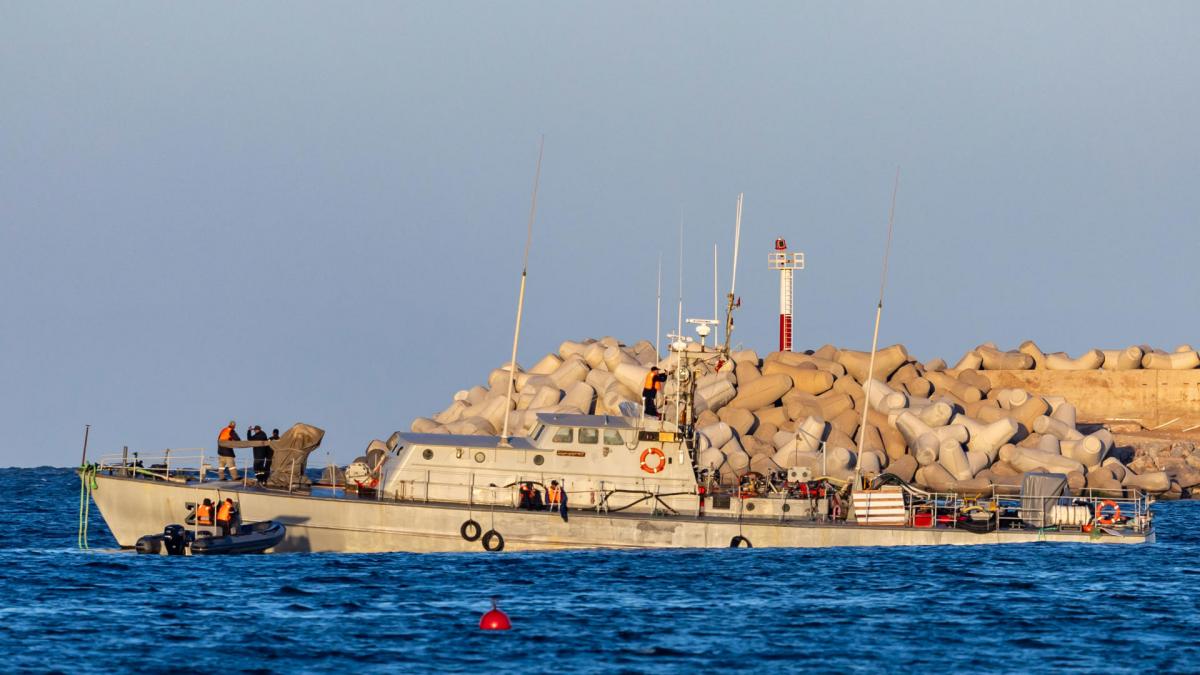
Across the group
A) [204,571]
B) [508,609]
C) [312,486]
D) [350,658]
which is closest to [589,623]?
[508,609]

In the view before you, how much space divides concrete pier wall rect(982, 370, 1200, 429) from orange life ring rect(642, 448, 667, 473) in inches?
1595

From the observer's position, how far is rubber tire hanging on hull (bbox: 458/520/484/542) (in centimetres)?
3084

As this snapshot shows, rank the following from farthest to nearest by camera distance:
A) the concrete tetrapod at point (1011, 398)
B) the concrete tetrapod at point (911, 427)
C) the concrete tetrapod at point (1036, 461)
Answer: the concrete tetrapod at point (1011, 398)
the concrete tetrapod at point (911, 427)
the concrete tetrapod at point (1036, 461)

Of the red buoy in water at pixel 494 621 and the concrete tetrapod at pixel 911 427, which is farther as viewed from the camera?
the concrete tetrapod at pixel 911 427

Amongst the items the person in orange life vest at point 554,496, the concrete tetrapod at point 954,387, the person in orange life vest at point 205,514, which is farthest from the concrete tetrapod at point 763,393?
the person in orange life vest at point 205,514

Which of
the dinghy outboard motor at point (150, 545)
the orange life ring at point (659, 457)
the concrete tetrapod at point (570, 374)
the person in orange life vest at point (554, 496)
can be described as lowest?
the dinghy outboard motor at point (150, 545)

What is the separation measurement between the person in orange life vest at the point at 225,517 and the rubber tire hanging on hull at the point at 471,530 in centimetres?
426

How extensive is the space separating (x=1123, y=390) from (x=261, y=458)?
46939mm

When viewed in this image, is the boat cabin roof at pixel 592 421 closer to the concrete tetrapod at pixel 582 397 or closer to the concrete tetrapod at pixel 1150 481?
the concrete tetrapod at pixel 582 397

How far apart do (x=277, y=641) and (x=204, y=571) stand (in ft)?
22.9

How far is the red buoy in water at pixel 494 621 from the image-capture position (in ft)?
75.9

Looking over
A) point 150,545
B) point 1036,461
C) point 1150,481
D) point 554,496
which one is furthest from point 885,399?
point 150,545

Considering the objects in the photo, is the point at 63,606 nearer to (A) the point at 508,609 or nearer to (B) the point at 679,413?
(A) the point at 508,609

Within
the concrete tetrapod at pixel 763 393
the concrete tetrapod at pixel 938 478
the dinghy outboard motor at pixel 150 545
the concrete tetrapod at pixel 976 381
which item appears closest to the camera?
the dinghy outboard motor at pixel 150 545
